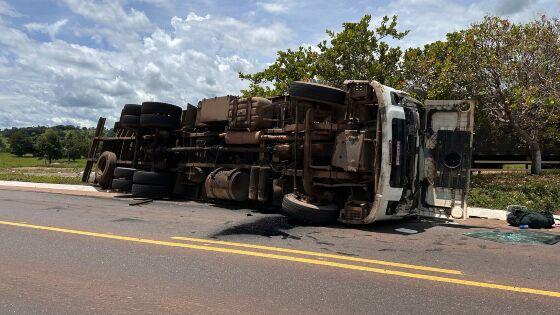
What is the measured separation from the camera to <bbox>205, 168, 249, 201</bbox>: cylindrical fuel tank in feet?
32.0

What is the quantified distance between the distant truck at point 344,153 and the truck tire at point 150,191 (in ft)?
5.37

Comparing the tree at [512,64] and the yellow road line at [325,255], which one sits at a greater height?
the tree at [512,64]

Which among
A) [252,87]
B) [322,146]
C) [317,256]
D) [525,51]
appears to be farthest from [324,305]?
[252,87]

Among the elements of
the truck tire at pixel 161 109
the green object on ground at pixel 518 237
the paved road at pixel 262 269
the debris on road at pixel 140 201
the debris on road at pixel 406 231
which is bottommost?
the paved road at pixel 262 269

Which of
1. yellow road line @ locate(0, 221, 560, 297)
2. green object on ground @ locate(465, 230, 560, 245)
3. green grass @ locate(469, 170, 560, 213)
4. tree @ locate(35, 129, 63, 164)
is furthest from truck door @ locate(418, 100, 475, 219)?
tree @ locate(35, 129, 63, 164)

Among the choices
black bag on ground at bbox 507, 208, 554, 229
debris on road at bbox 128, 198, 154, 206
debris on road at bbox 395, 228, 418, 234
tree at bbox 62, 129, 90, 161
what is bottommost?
debris on road at bbox 128, 198, 154, 206

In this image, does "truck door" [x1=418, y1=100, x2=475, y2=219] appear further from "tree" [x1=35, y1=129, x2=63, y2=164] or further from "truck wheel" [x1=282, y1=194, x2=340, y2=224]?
"tree" [x1=35, y1=129, x2=63, y2=164]

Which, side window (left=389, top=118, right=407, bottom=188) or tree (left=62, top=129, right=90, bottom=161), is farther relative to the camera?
tree (left=62, top=129, right=90, bottom=161)

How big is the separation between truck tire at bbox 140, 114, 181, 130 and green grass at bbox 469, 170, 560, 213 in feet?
25.4

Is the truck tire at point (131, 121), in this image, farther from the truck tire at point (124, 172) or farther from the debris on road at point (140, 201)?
the debris on road at point (140, 201)

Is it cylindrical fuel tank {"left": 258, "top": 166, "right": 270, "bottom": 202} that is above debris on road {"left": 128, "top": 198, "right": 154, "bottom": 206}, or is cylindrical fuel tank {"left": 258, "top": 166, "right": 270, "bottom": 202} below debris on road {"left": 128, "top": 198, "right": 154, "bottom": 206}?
above

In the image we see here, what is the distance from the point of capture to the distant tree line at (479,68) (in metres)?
14.7

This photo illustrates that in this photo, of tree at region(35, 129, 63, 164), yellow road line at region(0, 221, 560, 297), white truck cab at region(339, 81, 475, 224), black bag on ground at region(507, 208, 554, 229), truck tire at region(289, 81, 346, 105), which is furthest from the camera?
tree at region(35, 129, 63, 164)

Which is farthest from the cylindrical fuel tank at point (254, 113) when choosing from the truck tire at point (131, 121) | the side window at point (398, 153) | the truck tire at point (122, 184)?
the truck tire at point (122, 184)
